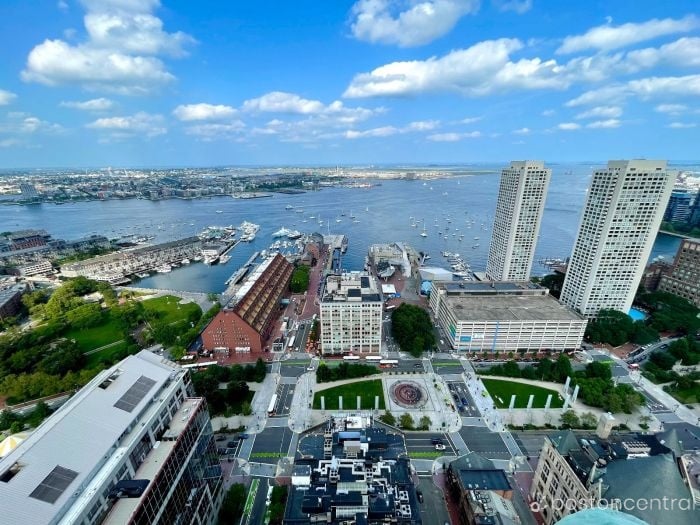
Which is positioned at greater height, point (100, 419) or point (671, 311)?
point (100, 419)

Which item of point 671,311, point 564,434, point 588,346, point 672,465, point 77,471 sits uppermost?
point 77,471

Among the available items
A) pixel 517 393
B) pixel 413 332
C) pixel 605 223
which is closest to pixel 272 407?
pixel 413 332

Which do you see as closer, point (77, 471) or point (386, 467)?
point (77, 471)

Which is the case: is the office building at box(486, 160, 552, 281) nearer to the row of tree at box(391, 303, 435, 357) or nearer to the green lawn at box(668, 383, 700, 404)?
the row of tree at box(391, 303, 435, 357)

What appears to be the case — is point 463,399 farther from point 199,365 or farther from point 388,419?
point 199,365

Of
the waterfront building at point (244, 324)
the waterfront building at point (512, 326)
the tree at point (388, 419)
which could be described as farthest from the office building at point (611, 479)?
the waterfront building at point (244, 324)

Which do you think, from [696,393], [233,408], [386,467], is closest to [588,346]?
[696,393]

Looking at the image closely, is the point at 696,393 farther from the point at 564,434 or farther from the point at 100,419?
the point at 100,419
